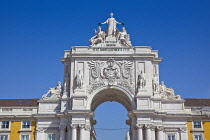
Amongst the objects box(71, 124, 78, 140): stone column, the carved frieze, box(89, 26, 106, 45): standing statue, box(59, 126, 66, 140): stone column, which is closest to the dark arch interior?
the carved frieze

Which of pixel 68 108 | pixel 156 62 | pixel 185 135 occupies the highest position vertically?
pixel 156 62

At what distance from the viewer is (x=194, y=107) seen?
41.9 metres

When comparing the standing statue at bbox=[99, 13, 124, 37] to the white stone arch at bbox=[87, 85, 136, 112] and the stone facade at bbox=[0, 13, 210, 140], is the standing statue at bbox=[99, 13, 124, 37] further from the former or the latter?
the white stone arch at bbox=[87, 85, 136, 112]

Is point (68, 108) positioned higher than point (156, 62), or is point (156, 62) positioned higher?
point (156, 62)

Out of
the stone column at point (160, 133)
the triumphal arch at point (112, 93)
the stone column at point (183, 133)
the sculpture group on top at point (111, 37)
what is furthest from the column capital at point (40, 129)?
the stone column at point (183, 133)

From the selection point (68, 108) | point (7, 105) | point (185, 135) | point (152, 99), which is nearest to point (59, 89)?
point (68, 108)

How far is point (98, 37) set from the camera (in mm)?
43906

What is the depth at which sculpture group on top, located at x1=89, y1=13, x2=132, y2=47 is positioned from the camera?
4330 centimetres

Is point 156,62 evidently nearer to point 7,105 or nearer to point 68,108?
point 68,108

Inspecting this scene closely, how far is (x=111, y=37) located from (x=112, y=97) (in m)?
7.50

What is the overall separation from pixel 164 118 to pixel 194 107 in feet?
13.6

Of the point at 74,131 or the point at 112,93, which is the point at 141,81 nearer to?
the point at 112,93

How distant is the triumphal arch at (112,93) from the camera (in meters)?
39.4

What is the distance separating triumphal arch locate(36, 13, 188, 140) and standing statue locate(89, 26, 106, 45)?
124 mm
